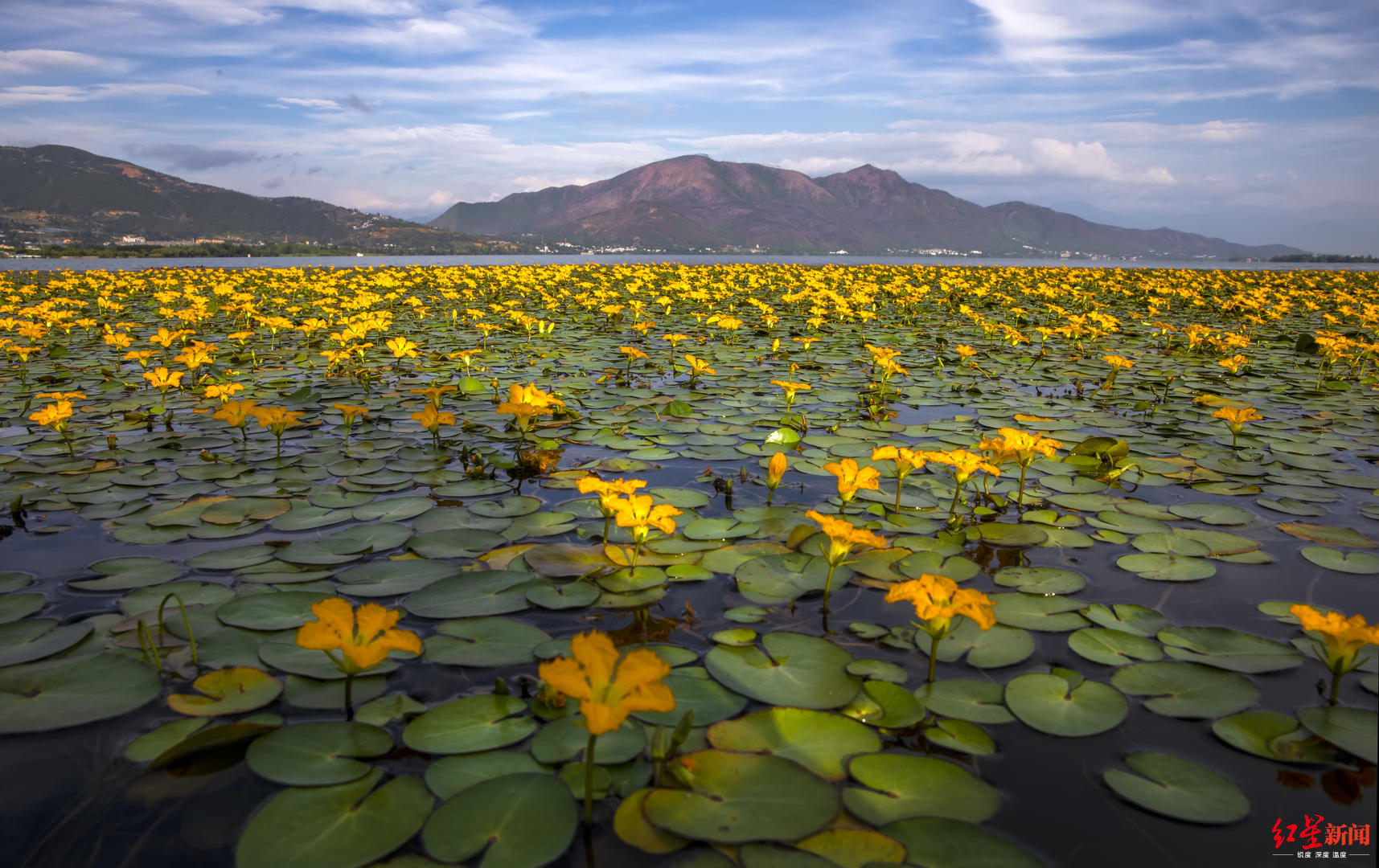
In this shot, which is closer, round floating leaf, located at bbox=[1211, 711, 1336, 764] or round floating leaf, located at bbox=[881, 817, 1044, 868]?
round floating leaf, located at bbox=[881, 817, 1044, 868]

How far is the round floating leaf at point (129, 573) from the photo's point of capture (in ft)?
7.09

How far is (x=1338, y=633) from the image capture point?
4.85 feet

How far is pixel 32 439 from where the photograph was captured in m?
3.79

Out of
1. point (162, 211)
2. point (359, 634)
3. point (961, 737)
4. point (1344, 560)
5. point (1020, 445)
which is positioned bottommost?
point (961, 737)

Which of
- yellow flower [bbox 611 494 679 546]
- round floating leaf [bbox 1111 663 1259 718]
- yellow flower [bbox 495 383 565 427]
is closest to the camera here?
round floating leaf [bbox 1111 663 1259 718]

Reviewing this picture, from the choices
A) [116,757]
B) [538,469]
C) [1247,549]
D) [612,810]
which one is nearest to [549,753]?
[612,810]

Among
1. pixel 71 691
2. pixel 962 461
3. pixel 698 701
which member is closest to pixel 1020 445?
pixel 962 461

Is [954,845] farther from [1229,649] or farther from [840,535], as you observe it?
[1229,649]

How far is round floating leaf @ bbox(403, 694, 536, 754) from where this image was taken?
1.49 metres

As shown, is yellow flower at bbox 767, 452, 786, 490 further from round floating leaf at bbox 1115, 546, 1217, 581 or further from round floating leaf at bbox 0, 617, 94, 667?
round floating leaf at bbox 0, 617, 94, 667

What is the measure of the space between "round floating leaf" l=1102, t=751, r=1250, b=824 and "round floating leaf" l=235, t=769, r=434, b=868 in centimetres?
151

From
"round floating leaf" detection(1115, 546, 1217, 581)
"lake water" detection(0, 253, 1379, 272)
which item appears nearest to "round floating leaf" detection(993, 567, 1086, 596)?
"round floating leaf" detection(1115, 546, 1217, 581)

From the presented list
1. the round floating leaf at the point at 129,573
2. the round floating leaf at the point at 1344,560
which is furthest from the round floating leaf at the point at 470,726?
the round floating leaf at the point at 1344,560

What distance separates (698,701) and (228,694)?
1184 millimetres
